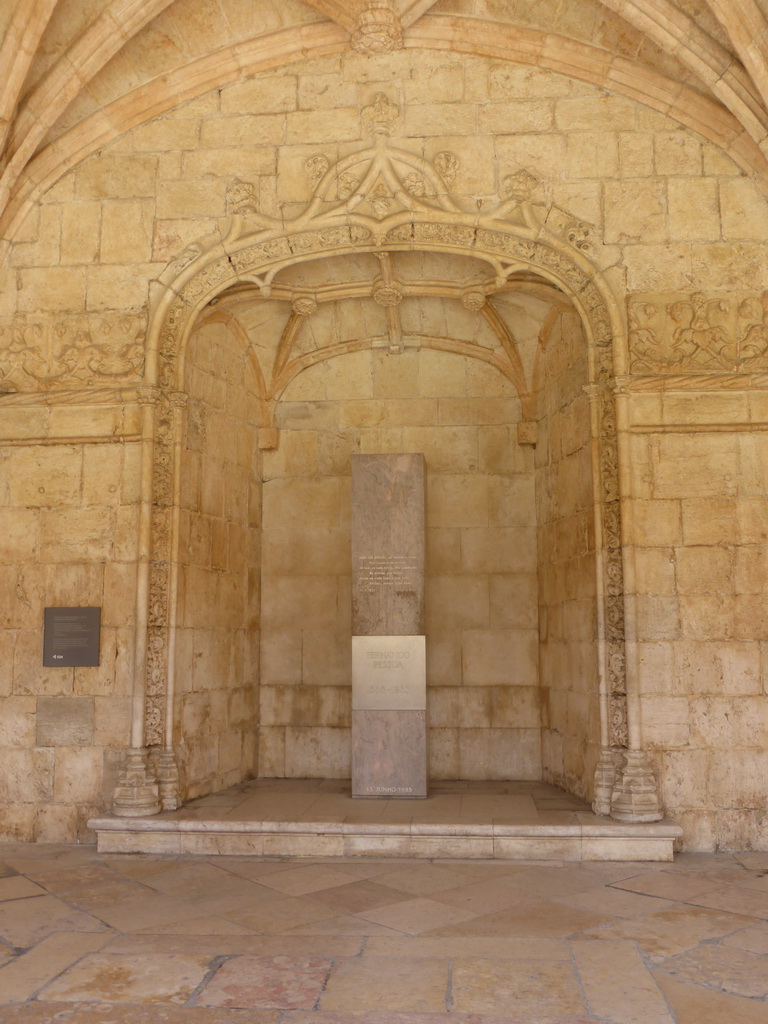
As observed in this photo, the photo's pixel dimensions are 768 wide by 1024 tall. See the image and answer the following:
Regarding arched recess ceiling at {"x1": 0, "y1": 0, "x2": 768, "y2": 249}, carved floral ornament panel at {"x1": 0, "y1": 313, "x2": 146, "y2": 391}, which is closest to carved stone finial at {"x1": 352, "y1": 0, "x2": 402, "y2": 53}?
arched recess ceiling at {"x1": 0, "y1": 0, "x2": 768, "y2": 249}

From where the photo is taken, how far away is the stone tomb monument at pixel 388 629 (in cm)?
711

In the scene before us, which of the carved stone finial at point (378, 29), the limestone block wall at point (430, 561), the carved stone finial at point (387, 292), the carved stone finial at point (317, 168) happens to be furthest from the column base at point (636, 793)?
the carved stone finial at point (378, 29)

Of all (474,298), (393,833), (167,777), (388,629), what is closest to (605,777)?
(393,833)

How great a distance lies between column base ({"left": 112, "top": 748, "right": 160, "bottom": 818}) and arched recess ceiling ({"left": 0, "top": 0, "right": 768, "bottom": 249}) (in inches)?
166

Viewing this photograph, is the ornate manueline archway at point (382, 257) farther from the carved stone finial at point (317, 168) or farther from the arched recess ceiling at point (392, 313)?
the arched recess ceiling at point (392, 313)

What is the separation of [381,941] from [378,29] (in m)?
6.32

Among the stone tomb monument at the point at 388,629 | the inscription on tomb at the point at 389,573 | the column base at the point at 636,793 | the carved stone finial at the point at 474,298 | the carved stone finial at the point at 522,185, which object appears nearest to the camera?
the column base at the point at 636,793

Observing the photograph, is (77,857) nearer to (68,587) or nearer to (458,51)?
(68,587)

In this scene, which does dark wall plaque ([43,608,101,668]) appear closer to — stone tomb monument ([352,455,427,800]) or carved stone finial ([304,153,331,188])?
stone tomb monument ([352,455,427,800])

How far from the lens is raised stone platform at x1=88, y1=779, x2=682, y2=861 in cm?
596

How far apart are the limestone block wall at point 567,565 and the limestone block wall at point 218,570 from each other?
108 inches

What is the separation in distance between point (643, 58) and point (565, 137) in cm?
80

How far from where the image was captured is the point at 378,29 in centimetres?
692

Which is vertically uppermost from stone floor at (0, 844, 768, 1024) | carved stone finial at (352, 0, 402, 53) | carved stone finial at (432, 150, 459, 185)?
carved stone finial at (352, 0, 402, 53)
